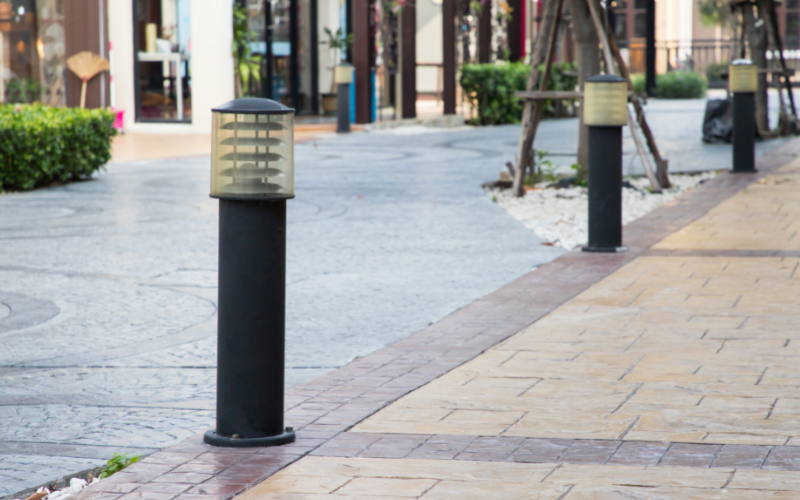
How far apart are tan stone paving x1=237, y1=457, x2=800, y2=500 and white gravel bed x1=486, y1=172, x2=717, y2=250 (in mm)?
4869

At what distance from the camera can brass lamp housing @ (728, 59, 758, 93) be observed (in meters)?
11.8

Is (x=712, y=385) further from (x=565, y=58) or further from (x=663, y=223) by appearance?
(x=565, y=58)

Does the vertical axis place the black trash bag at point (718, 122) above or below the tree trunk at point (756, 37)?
below

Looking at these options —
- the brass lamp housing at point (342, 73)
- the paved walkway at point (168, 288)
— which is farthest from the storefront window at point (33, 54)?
the paved walkway at point (168, 288)

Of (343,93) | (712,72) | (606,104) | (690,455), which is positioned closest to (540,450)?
(690,455)

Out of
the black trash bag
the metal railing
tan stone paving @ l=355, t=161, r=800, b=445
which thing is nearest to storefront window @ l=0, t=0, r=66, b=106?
the black trash bag

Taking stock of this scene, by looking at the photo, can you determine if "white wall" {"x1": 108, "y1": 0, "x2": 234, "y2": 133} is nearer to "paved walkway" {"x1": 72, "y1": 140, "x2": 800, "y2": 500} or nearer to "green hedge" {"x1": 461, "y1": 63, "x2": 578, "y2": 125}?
"green hedge" {"x1": 461, "y1": 63, "x2": 578, "y2": 125}

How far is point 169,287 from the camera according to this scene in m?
6.52

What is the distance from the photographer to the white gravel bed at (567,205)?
28.9 ft

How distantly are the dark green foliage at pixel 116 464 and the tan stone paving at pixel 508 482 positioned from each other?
1.69 feet

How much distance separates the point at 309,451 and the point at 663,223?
597 cm

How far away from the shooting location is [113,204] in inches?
415

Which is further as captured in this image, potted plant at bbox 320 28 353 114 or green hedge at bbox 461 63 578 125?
green hedge at bbox 461 63 578 125

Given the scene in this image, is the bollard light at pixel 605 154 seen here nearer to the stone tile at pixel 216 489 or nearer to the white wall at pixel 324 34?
the stone tile at pixel 216 489
